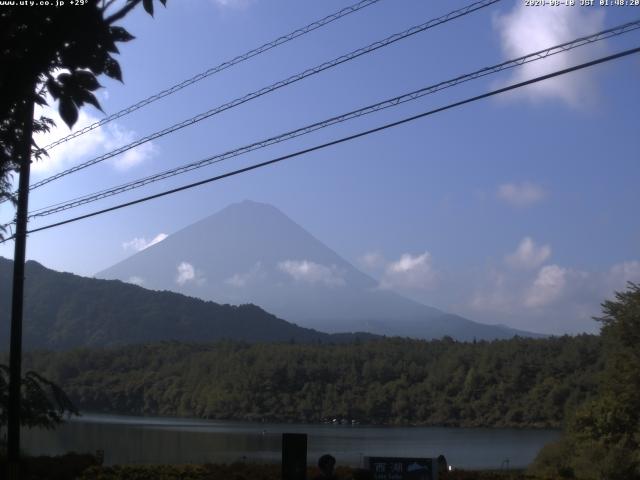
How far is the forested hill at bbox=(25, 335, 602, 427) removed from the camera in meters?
80.9

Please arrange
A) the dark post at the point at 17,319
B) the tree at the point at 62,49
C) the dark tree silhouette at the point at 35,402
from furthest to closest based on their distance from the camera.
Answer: the dark tree silhouette at the point at 35,402 < the dark post at the point at 17,319 < the tree at the point at 62,49

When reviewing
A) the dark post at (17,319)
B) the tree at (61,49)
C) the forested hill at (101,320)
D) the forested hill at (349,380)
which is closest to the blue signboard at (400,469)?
the dark post at (17,319)

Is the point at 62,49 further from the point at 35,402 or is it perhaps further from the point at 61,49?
the point at 35,402

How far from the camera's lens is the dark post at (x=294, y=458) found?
40.4 ft

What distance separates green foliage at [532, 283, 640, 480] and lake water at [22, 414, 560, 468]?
850 cm

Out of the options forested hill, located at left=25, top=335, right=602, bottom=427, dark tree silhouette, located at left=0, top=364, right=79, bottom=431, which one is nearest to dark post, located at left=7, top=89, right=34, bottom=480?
dark tree silhouette, located at left=0, top=364, right=79, bottom=431

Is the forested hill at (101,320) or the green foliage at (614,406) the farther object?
the forested hill at (101,320)

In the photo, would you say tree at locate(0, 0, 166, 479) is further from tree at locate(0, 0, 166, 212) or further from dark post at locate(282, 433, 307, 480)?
dark post at locate(282, 433, 307, 480)

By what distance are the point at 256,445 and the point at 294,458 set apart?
4237 cm

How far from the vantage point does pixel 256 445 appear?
53594 mm

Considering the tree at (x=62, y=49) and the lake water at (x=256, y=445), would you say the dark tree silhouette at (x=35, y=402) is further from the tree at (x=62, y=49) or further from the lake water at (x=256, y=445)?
the tree at (x=62, y=49)

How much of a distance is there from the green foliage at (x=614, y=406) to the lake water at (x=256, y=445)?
27.9 ft

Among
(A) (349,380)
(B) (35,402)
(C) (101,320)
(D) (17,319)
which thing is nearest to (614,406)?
(B) (35,402)

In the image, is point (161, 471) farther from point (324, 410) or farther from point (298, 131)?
point (324, 410)
